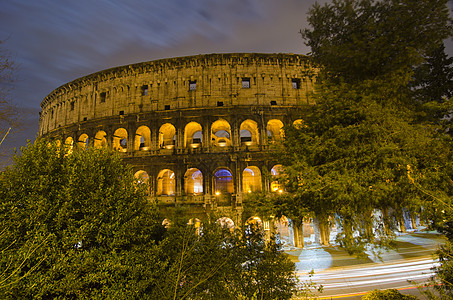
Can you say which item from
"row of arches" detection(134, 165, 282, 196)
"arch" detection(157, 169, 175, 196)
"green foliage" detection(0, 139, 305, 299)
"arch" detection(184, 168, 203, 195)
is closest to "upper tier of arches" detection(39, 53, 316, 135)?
"row of arches" detection(134, 165, 282, 196)

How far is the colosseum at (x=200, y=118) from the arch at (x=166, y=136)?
0.37 feet

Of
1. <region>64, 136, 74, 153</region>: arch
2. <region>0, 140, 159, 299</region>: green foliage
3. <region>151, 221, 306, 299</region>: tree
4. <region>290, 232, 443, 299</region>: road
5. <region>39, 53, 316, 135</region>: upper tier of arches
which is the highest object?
<region>39, 53, 316, 135</region>: upper tier of arches

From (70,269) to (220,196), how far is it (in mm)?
17425

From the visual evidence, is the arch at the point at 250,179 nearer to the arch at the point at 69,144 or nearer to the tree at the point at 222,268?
the arch at the point at 69,144

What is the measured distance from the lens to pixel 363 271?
41.2ft

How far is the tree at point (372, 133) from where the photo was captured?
708 centimetres

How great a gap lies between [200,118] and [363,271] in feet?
59.2

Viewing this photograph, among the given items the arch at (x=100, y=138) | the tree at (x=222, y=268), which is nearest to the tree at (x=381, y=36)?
the tree at (x=222, y=268)

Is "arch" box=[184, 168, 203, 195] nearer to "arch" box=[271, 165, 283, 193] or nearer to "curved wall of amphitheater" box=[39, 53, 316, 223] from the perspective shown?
"curved wall of amphitheater" box=[39, 53, 316, 223]

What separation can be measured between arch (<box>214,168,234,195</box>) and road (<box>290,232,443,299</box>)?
10446mm

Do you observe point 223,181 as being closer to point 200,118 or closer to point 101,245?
point 200,118

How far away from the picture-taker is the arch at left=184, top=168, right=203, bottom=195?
23844 millimetres

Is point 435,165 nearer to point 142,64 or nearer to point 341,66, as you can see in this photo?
point 341,66

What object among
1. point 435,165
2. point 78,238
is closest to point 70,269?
point 78,238
